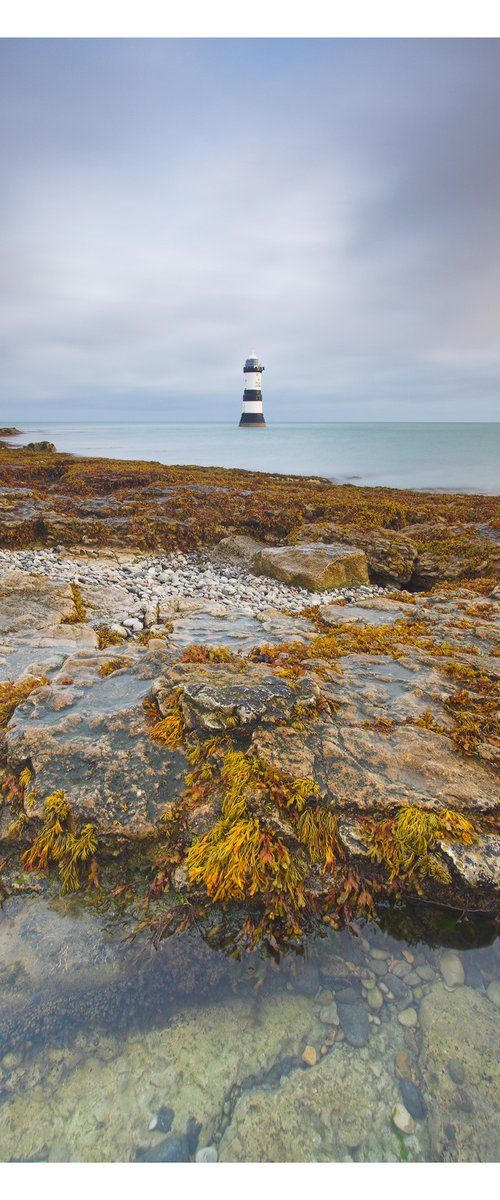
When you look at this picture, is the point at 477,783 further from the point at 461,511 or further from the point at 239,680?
the point at 461,511

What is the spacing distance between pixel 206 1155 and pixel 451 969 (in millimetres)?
1829

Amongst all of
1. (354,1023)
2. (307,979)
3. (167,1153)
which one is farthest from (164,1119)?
(354,1023)

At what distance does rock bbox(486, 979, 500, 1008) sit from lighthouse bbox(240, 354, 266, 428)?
9340 cm

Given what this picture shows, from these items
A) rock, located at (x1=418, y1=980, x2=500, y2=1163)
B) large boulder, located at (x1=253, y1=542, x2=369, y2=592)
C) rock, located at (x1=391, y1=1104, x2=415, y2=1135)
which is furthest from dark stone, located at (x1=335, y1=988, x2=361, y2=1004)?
large boulder, located at (x1=253, y1=542, x2=369, y2=592)

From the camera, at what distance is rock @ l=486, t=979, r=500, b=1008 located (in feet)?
10.2

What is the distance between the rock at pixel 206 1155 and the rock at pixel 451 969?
1.69 m

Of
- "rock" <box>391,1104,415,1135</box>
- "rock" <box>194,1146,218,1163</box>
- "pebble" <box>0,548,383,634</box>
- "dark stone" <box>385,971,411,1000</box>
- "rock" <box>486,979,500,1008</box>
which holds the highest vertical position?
"pebble" <box>0,548,383,634</box>

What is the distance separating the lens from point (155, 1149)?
8.40ft

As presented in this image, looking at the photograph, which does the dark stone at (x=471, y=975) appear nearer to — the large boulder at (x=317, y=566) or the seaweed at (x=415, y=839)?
the seaweed at (x=415, y=839)

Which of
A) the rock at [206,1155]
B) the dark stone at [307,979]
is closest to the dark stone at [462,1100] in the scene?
the dark stone at [307,979]

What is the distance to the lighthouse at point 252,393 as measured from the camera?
86.0m

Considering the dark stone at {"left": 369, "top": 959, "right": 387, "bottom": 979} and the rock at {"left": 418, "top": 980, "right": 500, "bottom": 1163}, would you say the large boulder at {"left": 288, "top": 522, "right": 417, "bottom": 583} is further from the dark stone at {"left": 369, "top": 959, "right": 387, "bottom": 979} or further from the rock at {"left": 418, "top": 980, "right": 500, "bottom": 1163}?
the rock at {"left": 418, "top": 980, "right": 500, "bottom": 1163}

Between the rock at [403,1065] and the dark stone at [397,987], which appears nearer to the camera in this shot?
the rock at [403,1065]

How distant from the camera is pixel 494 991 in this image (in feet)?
10.4
